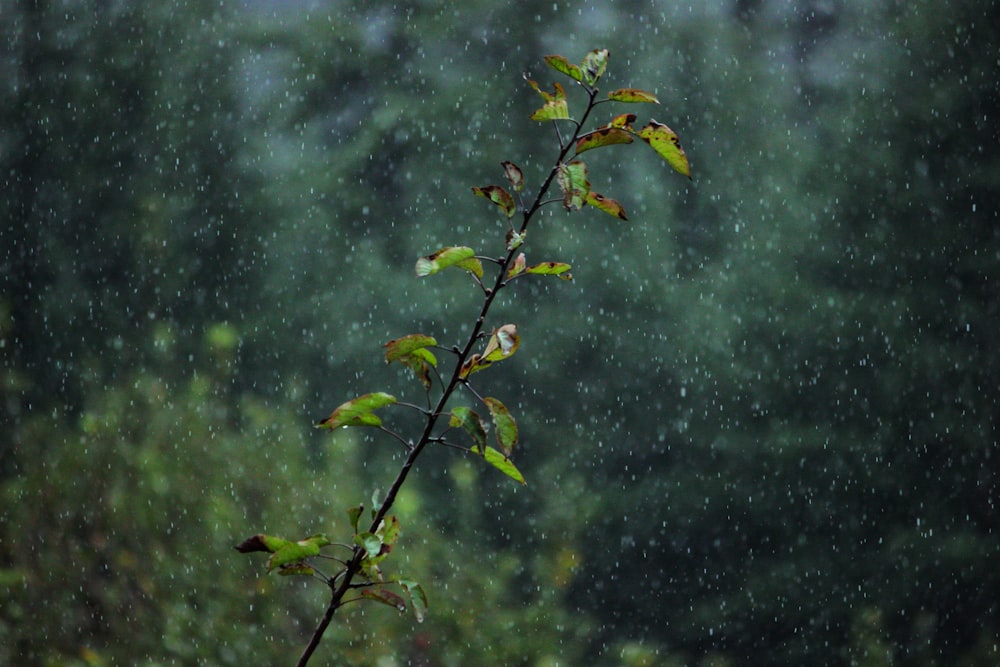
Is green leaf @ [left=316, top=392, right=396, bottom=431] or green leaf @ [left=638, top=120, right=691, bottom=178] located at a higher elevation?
green leaf @ [left=638, top=120, right=691, bottom=178]

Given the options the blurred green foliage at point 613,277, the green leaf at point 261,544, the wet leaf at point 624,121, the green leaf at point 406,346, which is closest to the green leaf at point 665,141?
the wet leaf at point 624,121

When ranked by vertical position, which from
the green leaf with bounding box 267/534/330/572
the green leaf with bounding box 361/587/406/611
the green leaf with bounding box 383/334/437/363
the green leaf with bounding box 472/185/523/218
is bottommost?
the green leaf with bounding box 361/587/406/611

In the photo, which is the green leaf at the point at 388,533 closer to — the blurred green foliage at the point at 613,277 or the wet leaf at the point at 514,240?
the wet leaf at the point at 514,240

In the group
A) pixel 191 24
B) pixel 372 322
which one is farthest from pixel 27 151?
pixel 372 322

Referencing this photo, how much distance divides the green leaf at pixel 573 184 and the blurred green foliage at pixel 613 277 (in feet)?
7.99

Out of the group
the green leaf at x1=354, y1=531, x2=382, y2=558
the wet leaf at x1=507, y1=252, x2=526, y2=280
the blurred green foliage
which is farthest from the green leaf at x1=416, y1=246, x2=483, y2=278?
the blurred green foliage

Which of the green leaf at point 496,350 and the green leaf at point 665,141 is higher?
the green leaf at point 665,141

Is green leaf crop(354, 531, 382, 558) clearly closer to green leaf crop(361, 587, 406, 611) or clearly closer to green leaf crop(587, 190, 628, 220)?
green leaf crop(361, 587, 406, 611)

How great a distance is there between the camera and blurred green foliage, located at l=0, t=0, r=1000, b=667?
3092mm

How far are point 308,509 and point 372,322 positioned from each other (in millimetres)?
1250

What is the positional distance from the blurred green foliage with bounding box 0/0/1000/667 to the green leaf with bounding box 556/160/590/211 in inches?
95.9

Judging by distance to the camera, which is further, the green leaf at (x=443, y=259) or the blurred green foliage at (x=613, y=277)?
the blurred green foliage at (x=613, y=277)

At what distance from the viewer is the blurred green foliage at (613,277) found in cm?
309

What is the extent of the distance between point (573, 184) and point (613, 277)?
9.49ft
